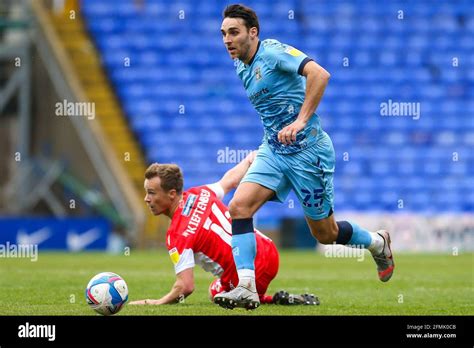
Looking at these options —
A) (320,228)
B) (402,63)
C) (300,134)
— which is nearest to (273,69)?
(300,134)

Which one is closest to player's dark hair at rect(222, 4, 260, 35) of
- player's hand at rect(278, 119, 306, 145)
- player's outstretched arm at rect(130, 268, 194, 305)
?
player's hand at rect(278, 119, 306, 145)

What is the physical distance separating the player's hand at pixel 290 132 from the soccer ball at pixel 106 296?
1640 millimetres

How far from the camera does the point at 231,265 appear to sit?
8195mm

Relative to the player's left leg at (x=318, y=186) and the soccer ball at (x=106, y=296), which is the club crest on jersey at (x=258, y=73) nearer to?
the player's left leg at (x=318, y=186)

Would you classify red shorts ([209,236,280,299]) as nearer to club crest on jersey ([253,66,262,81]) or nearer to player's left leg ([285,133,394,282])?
player's left leg ([285,133,394,282])

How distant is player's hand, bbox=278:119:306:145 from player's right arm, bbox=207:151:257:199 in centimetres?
113

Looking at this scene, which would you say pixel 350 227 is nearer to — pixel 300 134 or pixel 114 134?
pixel 300 134

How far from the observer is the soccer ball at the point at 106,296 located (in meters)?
7.49

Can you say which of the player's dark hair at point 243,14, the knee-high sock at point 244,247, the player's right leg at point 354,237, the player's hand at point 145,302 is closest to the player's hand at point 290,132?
the knee-high sock at point 244,247

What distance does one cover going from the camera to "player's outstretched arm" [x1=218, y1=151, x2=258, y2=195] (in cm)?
856

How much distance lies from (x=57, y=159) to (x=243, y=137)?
405cm

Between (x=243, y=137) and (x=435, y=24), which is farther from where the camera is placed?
(x=435, y=24)

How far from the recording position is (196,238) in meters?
8.02

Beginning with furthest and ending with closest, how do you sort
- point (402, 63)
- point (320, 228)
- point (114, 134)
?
point (402, 63), point (114, 134), point (320, 228)
